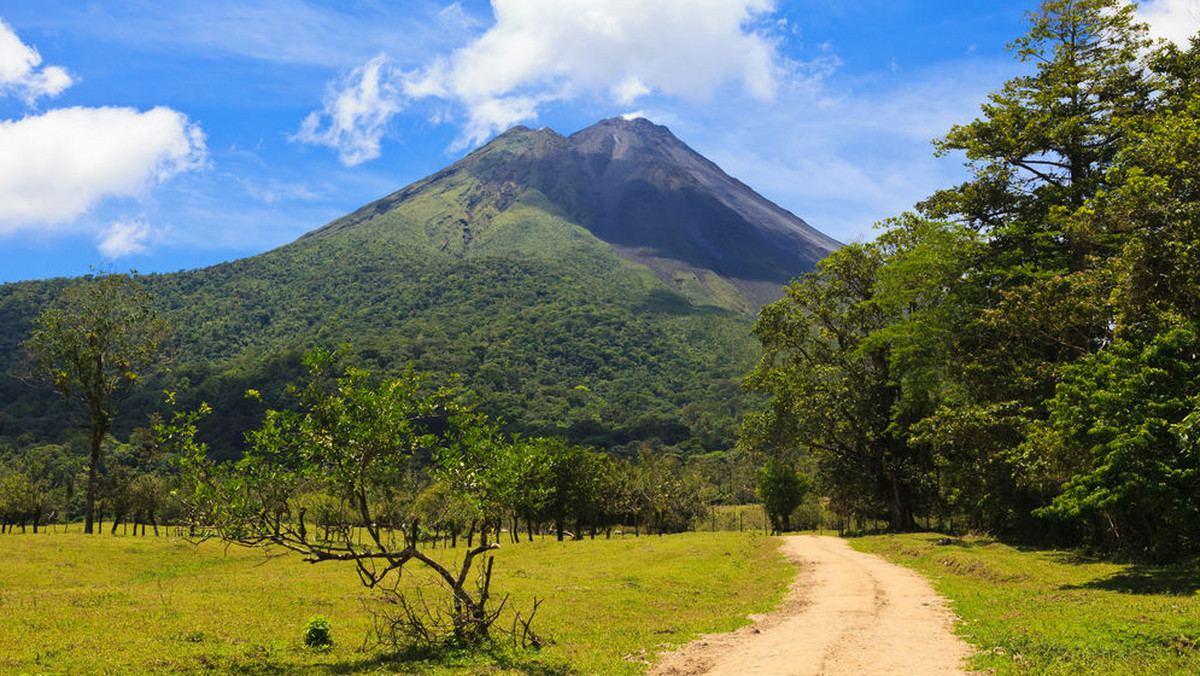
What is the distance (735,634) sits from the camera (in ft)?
62.1

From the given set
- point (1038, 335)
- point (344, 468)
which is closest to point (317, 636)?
point (344, 468)

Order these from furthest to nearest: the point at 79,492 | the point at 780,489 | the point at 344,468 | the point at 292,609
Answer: the point at 79,492 → the point at 780,489 → the point at 292,609 → the point at 344,468

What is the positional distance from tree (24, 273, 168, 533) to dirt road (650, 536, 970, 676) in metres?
54.1

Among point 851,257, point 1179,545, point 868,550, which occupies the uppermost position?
point 851,257

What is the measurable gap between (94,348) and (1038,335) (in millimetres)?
66114

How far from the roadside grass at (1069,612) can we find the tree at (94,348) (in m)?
59.1

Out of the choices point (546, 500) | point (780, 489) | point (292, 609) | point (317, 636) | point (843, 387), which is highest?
point (843, 387)

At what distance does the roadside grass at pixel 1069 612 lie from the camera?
13.1 metres

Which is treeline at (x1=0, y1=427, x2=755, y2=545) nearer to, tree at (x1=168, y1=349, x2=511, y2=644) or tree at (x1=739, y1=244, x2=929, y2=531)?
tree at (x1=739, y1=244, x2=929, y2=531)

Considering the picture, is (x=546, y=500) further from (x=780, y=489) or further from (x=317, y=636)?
(x=780, y=489)

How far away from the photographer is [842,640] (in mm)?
17156

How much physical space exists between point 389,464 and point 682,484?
97.9 m

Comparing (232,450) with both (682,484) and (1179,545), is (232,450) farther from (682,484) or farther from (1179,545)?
(1179,545)

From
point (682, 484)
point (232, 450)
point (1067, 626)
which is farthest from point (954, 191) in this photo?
point (232, 450)
